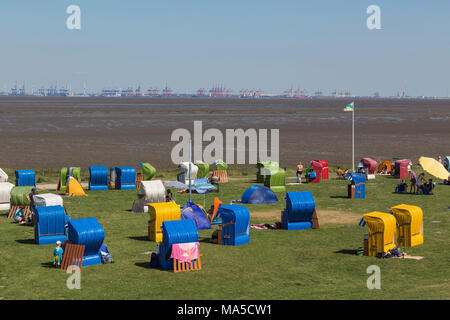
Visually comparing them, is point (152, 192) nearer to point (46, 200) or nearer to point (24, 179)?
point (46, 200)

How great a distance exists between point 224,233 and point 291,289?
302 inches

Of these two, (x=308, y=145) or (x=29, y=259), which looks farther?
(x=308, y=145)

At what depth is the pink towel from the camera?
80.2 ft

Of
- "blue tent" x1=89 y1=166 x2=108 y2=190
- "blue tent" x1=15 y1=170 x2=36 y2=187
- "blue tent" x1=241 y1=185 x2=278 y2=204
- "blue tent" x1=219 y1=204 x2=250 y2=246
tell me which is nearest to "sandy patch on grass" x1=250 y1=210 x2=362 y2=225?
"blue tent" x1=241 y1=185 x2=278 y2=204

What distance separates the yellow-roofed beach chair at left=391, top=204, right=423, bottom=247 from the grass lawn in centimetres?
45

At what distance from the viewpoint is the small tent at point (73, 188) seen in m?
42.7

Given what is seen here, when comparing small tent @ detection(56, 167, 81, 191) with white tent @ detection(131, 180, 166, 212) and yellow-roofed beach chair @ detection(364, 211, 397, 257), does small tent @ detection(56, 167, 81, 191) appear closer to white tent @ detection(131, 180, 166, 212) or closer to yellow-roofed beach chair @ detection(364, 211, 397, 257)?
white tent @ detection(131, 180, 166, 212)

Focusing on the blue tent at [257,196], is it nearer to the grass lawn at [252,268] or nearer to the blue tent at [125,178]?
the grass lawn at [252,268]

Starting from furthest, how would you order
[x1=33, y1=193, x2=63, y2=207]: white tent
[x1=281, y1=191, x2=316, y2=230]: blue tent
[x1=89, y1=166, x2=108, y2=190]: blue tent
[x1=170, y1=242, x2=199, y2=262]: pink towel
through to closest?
[x1=89, y1=166, x2=108, y2=190]: blue tent < [x1=281, y1=191, x2=316, y2=230]: blue tent < [x1=33, y1=193, x2=63, y2=207]: white tent < [x1=170, y1=242, x2=199, y2=262]: pink towel

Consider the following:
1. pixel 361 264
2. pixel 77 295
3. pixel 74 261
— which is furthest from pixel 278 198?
pixel 77 295

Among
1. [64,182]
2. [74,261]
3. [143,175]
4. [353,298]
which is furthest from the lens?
[143,175]

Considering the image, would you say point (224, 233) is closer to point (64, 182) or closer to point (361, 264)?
point (361, 264)

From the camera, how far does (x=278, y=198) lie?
42.6 metres
